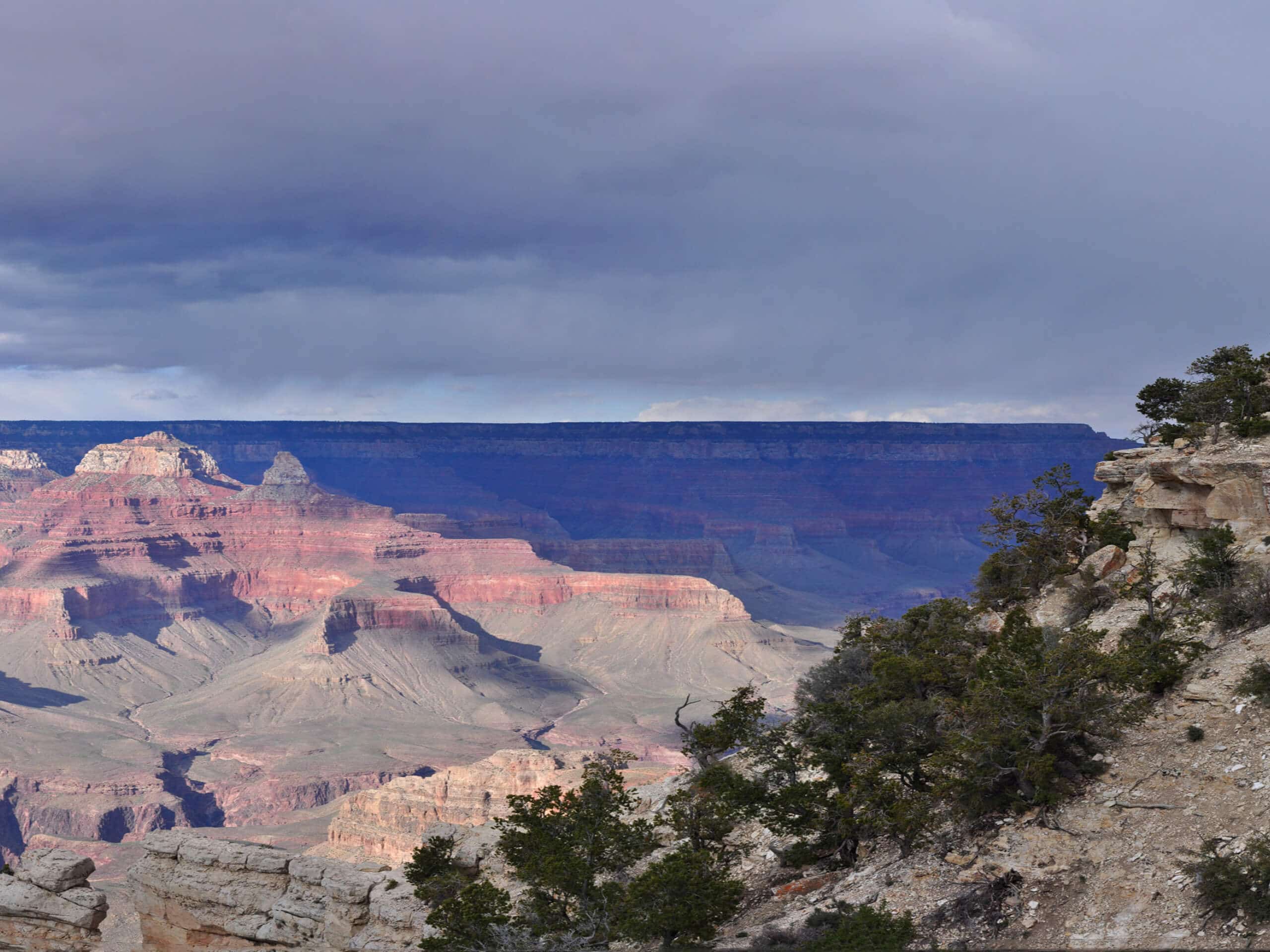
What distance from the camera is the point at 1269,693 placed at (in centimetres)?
2598

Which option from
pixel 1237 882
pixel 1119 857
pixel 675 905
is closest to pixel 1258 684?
pixel 1119 857

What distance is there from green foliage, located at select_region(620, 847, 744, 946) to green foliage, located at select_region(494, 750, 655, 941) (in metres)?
1.28

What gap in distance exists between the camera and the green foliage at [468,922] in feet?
89.4

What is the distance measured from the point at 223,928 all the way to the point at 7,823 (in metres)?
99.0

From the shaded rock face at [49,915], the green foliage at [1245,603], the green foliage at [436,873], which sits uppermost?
the green foliage at [1245,603]

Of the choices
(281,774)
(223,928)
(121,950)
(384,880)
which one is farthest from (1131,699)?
(281,774)

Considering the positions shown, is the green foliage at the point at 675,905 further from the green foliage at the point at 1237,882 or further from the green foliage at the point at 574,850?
the green foliage at the point at 1237,882

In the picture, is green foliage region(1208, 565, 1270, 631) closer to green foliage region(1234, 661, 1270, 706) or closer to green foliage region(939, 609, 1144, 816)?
green foliage region(1234, 661, 1270, 706)

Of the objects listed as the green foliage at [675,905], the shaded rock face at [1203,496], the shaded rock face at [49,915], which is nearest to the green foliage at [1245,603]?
the shaded rock face at [1203,496]

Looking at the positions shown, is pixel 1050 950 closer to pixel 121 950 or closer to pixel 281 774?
pixel 121 950

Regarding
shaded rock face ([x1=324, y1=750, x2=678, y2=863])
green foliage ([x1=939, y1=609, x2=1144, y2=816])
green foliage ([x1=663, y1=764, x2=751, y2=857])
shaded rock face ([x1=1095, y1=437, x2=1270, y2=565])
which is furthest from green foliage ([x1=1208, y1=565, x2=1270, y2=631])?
shaded rock face ([x1=324, y1=750, x2=678, y2=863])

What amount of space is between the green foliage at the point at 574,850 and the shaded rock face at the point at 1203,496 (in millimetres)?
21280

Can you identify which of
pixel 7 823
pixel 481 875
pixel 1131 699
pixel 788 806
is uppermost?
pixel 1131 699

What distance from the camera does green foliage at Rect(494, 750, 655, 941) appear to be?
28547mm
